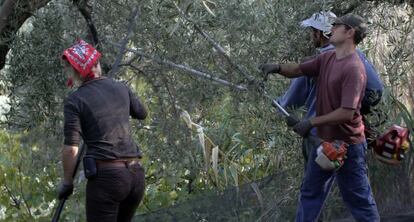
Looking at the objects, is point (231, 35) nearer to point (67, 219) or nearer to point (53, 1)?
point (53, 1)

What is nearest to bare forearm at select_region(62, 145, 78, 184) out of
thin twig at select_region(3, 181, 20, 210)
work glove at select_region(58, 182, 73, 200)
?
work glove at select_region(58, 182, 73, 200)

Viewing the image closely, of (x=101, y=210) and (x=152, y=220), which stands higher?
(x=101, y=210)

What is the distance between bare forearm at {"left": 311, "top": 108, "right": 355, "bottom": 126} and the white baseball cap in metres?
0.79

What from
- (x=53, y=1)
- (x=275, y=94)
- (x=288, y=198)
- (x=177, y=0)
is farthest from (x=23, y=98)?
(x=288, y=198)

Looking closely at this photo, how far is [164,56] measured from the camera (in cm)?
642

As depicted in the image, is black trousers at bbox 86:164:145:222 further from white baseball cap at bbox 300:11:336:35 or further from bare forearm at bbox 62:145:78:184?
white baseball cap at bbox 300:11:336:35

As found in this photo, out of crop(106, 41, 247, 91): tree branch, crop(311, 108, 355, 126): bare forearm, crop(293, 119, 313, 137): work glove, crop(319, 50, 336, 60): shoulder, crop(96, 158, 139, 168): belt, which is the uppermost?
crop(319, 50, 336, 60): shoulder

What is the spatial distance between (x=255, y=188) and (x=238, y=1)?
203cm

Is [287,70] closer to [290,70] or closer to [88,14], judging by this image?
[290,70]

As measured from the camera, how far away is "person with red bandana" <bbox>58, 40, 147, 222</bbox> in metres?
5.20

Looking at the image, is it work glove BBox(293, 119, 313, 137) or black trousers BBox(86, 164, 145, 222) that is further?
work glove BBox(293, 119, 313, 137)

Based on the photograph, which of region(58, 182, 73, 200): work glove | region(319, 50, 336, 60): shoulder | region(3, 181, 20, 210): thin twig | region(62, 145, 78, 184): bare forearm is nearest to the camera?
region(62, 145, 78, 184): bare forearm

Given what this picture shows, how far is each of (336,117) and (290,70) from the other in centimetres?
64

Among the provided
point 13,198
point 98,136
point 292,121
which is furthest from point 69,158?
point 13,198
